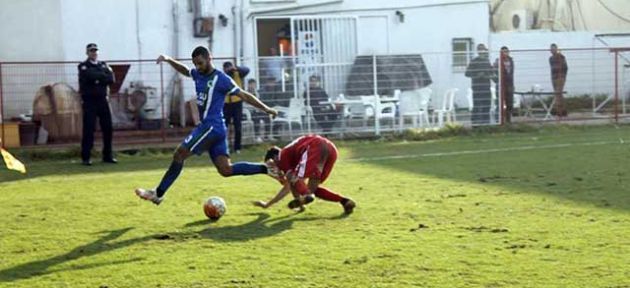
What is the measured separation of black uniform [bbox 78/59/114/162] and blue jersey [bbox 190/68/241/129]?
610cm

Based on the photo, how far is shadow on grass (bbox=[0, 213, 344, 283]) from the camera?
25.7 feet

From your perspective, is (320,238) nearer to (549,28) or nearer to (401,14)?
Answer: (401,14)

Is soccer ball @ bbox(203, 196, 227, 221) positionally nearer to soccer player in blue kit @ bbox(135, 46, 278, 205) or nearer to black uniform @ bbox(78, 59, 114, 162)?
soccer player in blue kit @ bbox(135, 46, 278, 205)

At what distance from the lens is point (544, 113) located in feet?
76.7

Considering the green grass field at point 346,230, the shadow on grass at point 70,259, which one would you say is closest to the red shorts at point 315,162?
the green grass field at point 346,230

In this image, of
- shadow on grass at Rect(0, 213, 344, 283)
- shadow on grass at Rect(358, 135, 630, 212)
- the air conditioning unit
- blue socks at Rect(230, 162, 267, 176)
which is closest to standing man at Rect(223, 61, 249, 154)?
shadow on grass at Rect(358, 135, 630, 212)

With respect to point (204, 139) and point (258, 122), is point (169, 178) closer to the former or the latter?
point (204, 139)

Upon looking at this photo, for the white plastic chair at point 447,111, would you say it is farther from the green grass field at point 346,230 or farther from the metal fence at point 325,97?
the green grass field at point 346,230

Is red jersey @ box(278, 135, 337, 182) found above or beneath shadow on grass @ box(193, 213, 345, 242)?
above

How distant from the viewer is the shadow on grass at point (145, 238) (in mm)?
7832

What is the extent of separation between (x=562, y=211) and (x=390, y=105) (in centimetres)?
1128

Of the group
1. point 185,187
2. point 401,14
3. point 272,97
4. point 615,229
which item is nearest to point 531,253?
point 615,229

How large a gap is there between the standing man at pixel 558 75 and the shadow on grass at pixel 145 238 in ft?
47.0

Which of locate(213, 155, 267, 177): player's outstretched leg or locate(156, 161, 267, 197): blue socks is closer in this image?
locate(156, 161, 267, 197): blue socks
